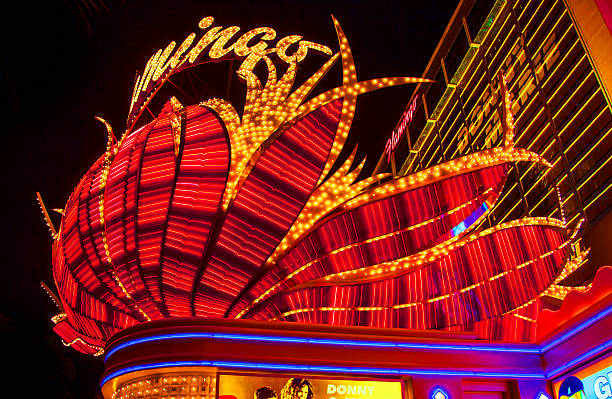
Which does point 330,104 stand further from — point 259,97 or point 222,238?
point 222,238

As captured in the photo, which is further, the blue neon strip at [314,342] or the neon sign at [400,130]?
the neon sign at [400,130]

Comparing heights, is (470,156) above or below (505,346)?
above

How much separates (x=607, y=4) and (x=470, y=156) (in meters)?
2.99

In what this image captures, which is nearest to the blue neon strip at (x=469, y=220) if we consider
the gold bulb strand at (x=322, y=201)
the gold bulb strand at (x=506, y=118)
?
the gold bulb strand at (x=506, y=118)

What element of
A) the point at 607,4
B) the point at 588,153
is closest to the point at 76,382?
the point at 607,4

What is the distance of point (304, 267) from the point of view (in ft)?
32.6

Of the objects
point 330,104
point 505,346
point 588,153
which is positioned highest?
point 588,153

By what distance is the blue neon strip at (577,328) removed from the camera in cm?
815

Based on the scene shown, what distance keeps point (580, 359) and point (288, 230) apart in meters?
4.94

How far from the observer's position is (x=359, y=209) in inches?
383

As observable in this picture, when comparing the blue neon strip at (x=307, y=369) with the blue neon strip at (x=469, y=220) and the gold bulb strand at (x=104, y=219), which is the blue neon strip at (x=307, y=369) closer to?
the gold bulb strand at (x=104, y=219)

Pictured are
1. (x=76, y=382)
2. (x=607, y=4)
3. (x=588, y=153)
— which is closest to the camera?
(x=607, y=4)

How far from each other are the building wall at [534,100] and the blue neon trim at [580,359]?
14.7 m

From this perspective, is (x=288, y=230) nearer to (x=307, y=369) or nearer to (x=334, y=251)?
(x=334, y=251)
